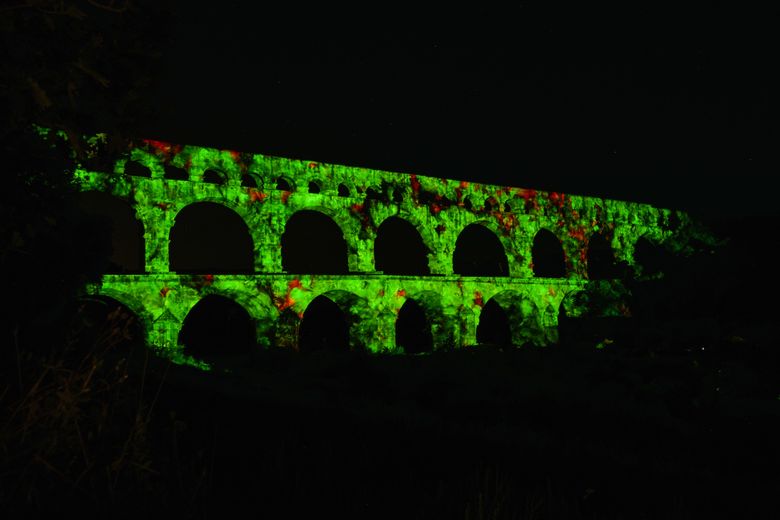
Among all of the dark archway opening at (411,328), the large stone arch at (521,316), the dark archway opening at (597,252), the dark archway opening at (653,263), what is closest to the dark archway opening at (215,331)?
the dark archway opening at (411,328)

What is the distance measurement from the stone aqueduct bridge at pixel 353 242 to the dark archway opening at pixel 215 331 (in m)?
2.48

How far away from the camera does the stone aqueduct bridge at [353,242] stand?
17.4 metres

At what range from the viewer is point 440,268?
2250 centimetres

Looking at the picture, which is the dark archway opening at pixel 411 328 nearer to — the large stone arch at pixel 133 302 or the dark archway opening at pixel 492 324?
the dark archway opening at pixel 492 324

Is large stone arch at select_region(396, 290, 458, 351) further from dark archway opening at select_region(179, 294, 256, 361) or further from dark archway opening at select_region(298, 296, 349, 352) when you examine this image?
dark archway opening at select_region(179, 294, 256, 361)

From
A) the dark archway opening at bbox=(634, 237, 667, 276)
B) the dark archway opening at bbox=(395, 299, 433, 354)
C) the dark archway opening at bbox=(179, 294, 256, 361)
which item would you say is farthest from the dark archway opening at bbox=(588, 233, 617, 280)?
the dark archway opening at bbox=(634, 237, 667, 276)

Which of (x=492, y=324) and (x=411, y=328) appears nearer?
(x=411, y=328)

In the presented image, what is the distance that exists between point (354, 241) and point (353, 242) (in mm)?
39

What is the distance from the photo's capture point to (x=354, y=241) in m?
20.6

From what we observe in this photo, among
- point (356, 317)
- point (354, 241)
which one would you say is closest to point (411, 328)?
point (356, 317)

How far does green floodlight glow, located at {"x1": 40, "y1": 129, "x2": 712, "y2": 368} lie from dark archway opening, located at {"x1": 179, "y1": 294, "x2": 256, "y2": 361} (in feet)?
8.60

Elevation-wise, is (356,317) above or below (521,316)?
above

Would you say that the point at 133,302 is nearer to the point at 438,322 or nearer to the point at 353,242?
the point at 353,242

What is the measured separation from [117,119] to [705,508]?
381 cm
